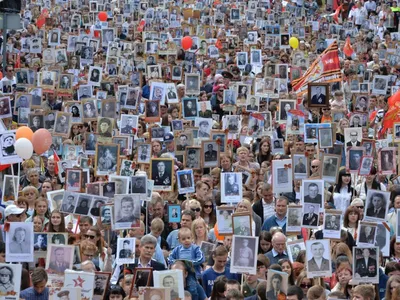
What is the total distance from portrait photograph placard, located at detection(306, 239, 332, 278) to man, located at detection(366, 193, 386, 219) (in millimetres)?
1480

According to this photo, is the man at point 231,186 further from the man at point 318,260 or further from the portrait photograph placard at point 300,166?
the man at point 318,260

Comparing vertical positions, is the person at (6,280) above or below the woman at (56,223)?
below

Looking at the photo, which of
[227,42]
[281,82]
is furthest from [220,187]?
[227,42]

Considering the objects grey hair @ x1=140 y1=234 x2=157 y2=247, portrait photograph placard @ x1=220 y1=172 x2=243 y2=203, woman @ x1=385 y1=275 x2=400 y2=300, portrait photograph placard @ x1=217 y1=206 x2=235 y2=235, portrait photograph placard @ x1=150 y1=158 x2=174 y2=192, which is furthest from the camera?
portrait photograph placard @ x1=150 y1=158 x2=174 y2=192

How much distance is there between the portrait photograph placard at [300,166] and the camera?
17828mm

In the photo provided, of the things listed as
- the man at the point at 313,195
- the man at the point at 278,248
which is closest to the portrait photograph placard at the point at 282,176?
the man at the point at 313,195

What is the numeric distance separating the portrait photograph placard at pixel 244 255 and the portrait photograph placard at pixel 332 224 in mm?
1634

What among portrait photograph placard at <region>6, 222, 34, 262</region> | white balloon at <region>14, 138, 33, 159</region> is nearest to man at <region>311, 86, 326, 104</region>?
white balloon at <region>14, 138, 33, 159</region>

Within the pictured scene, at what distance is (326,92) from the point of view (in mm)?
22359

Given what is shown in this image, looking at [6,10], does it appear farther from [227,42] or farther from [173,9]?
[173,9]

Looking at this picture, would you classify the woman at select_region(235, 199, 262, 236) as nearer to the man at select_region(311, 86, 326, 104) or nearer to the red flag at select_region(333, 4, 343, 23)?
the man at select_region(311, 86, 326, 104)

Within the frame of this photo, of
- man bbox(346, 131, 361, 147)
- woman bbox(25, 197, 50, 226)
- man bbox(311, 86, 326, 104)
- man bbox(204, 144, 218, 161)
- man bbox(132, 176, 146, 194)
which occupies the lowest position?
woman bbox(25, 197, 50, 226)

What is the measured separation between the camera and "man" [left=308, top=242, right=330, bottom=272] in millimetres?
13547

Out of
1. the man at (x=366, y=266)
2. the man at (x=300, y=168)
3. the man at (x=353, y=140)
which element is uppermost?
the man at (x=353, y=140)
